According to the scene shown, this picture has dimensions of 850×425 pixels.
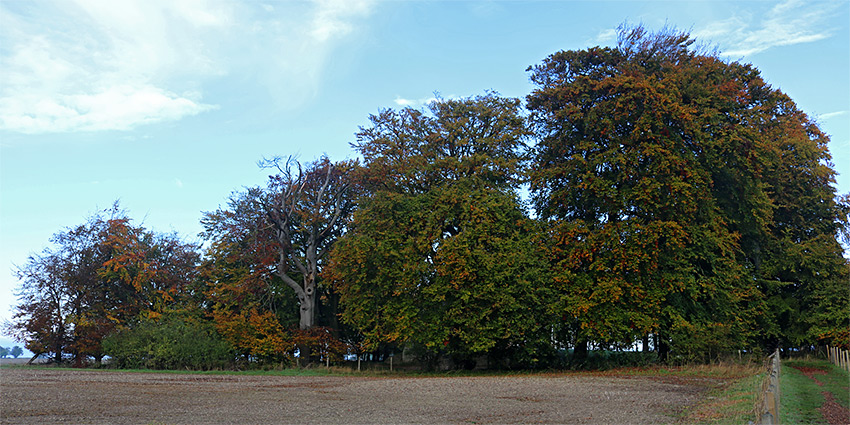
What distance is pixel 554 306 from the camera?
30797mm

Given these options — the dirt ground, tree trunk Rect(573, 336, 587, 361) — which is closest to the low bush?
the dirt ground

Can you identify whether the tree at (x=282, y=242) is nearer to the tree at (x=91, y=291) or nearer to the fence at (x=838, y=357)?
the tree at (x=91, y=291)

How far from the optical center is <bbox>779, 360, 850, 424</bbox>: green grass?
13719 mm

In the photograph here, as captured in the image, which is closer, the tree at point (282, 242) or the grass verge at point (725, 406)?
the grass verge at point (725, 406)

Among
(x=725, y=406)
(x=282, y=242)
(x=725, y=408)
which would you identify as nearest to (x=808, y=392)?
(x=725, y=406)

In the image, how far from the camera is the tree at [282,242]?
3984 cm

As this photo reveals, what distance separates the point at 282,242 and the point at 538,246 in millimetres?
16648

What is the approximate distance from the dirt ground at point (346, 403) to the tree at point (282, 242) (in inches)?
750

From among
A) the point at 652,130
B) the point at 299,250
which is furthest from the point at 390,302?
the point at 652,130

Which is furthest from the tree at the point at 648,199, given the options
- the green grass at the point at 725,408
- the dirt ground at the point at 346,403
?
the green grass at the point at 725,408

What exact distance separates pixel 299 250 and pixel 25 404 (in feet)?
95.3

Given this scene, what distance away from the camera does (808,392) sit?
18922 mm

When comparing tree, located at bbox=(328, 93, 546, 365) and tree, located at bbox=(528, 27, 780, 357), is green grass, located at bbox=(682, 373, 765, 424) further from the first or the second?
tree, located at bbox=(328, 93, 546, 365)

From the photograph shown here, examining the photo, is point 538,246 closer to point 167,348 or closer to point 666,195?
point 666,195
